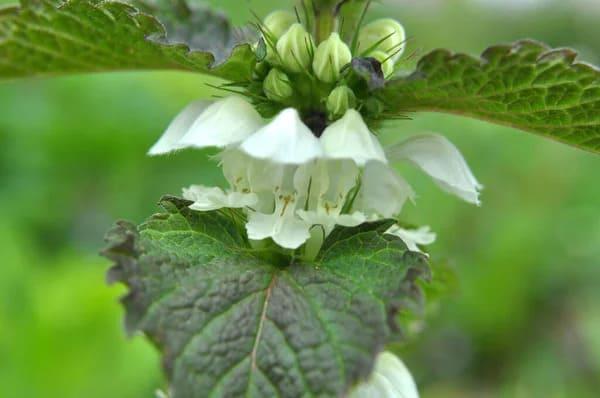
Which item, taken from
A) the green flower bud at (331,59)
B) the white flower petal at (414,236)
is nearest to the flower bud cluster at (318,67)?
the green flower bud at (331,59)

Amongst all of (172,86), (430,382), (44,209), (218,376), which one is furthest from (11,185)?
(218,376)

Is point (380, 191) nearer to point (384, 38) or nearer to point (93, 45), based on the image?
point (384, 38)

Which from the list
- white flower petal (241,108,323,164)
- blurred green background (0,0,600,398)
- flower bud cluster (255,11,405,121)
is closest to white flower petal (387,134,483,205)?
flower bud cluster (255,11,405,121)

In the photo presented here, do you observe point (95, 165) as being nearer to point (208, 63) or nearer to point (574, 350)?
point (574, 350)

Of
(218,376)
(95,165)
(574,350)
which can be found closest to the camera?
(218,376)

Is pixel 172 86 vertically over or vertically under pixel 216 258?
under

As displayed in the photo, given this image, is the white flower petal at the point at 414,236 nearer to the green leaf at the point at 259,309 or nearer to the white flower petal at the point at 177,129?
the green leaf at the point at 259,309
